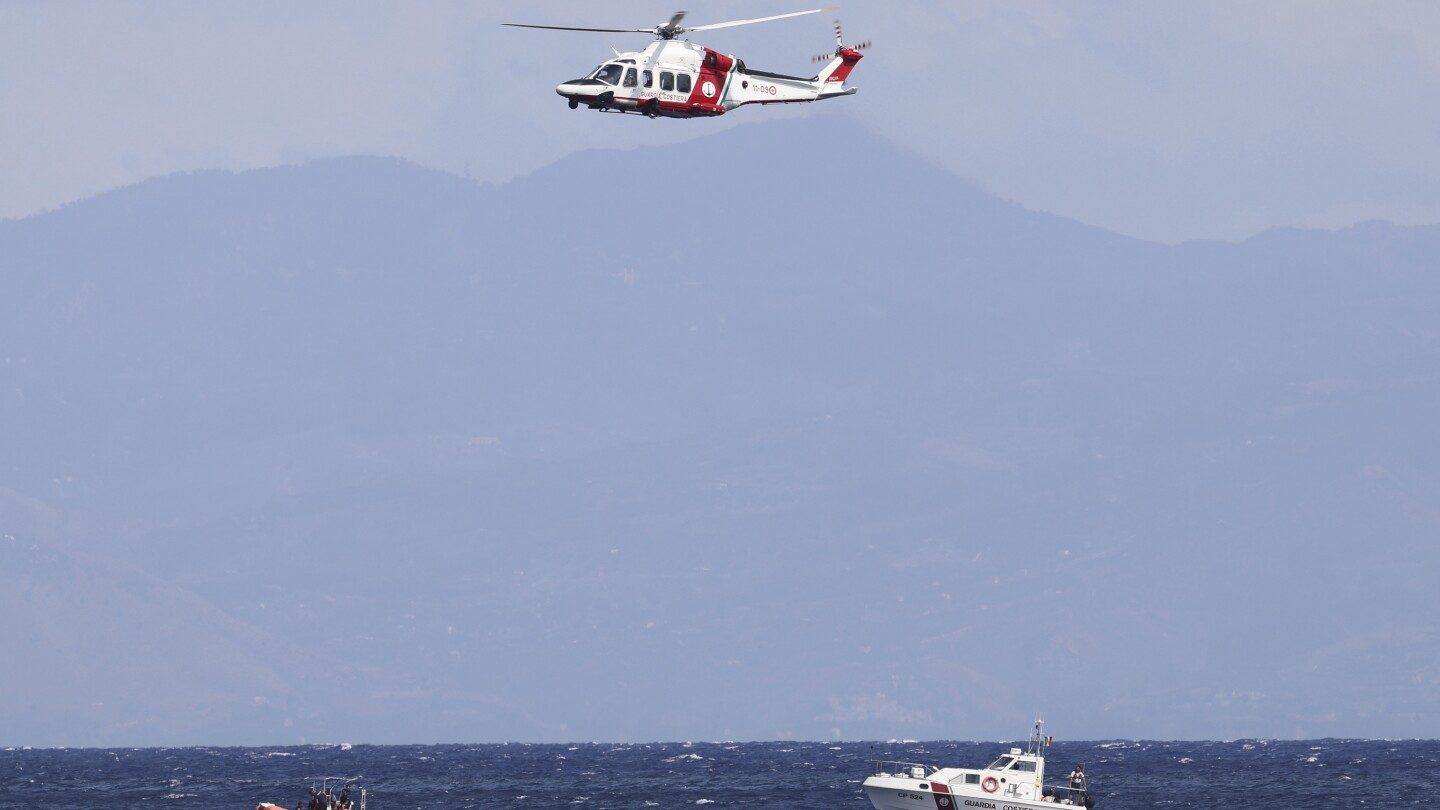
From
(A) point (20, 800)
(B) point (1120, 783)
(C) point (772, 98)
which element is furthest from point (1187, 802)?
(A) point (20, 800)

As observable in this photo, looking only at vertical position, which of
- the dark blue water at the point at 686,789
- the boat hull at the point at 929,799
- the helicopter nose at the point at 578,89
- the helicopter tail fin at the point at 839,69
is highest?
the helicopter tail fin at the point at 839,69

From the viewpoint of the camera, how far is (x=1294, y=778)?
17475 centimetres

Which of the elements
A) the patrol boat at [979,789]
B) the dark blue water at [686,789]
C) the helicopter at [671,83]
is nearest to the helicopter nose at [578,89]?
the helicopter at [671,83]

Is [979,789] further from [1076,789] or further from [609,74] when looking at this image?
[609,74]

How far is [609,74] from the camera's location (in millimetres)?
83250

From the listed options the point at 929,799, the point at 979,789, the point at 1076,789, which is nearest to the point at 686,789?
the point at 929,799

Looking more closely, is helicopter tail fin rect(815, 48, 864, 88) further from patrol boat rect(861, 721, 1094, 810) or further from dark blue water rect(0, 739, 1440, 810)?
dark blue water rect(0, 739, 1440, 810)

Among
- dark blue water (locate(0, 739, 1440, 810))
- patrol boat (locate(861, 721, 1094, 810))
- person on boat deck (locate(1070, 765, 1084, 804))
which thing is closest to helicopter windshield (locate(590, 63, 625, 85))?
patrol boat (locate(861, 721, 1094, 810))

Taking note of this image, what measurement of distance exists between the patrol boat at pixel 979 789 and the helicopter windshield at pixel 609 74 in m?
33.6

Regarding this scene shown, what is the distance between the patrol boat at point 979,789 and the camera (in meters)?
98.7

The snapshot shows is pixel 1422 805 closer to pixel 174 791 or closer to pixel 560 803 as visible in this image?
pixel 560 803

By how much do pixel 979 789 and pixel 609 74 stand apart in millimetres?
37548

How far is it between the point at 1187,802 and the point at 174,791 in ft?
247

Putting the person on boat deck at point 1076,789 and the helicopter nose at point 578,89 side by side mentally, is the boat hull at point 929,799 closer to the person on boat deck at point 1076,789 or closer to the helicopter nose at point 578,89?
the person on boat deck at point 1076,789
